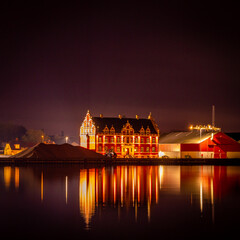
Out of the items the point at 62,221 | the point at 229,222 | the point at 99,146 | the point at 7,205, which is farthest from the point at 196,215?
the point at 99,146

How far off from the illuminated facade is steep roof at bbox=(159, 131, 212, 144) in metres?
4.25

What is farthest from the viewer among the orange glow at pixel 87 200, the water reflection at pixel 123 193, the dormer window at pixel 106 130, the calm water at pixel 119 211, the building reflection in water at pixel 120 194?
the dormer window at pixel 106 130

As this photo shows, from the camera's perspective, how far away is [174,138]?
123062 mm

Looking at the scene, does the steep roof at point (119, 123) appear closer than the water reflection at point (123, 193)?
No

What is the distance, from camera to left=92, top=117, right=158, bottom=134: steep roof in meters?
116

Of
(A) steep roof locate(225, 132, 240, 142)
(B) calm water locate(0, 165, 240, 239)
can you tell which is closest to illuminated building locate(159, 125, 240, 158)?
(A) steep roof locate(225, 132, 240, 142)

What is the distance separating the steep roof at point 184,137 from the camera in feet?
379

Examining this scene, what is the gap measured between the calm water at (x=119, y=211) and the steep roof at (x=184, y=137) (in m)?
64.1

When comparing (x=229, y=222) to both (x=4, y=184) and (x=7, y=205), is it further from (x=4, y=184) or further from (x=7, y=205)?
(x=4, y=184)

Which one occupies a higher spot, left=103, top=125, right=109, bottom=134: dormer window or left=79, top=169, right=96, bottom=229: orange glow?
left=103, top=125, right=109, bottom=134: dormer window

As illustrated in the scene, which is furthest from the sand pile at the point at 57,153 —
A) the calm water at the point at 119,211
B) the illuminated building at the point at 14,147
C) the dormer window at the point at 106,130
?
the illuminated building at the point at 14,147

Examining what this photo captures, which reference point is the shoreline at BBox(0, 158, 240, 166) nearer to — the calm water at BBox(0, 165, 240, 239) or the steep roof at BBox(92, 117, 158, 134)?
the steep roof at BBox(92, 117, 158, 134)

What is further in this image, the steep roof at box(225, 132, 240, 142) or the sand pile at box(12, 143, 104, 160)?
the steep roof at box(225, 132, 240, 142)

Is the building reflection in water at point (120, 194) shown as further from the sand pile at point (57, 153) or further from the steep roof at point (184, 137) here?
the steep roof at point (184, 137)
